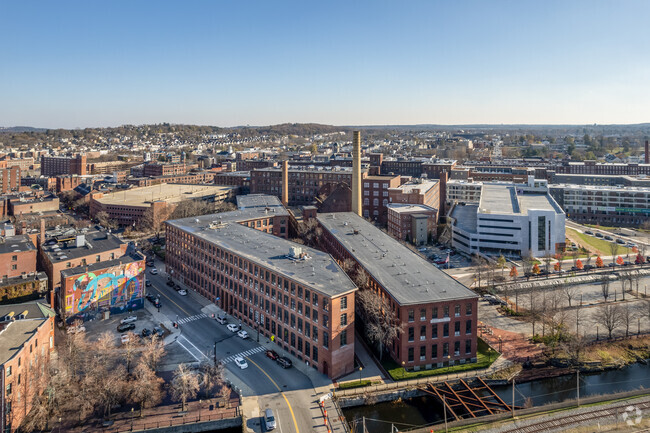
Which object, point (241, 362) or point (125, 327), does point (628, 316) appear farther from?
point (125, 327)

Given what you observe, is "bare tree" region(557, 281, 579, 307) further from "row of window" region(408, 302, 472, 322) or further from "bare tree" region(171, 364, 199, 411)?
"bare tree" region(171, 364, 199, 411)

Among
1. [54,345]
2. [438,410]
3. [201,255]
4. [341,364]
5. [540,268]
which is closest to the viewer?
[438,410]

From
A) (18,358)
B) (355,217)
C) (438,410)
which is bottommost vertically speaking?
(438,410)

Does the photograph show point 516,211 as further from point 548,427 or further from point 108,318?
point 108,318

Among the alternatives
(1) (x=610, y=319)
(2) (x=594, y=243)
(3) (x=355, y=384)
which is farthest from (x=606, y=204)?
(3) (x=355, y=384)

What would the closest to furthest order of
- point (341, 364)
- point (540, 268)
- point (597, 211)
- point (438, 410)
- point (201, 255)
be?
point (438, 410) < point (341, 364) < point (201, 255) < point (540, 268) < point (597, 211)

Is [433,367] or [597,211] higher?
[597,211]

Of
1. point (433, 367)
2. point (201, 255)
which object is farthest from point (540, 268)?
point (201, 255)

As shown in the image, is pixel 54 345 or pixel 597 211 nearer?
pixel 54 345
